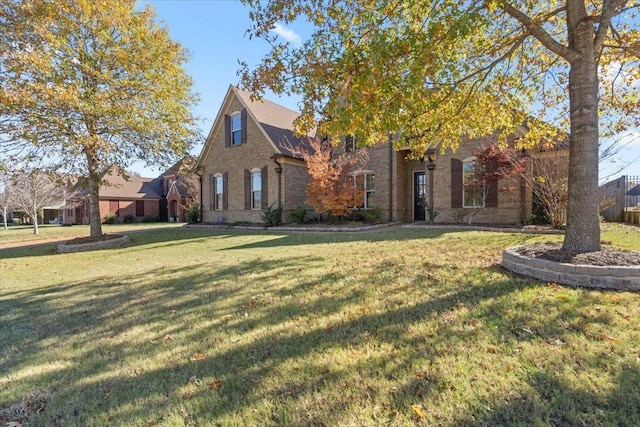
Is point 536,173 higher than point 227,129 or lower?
lower

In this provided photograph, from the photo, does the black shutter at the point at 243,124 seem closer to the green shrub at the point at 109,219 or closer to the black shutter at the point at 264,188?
the black shutter at the point at 264,188

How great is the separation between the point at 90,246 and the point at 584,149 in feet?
48.4

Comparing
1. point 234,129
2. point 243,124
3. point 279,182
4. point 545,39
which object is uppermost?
point 243,124

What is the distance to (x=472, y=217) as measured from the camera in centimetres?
1388

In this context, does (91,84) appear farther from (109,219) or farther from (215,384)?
(109,219)

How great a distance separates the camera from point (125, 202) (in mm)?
34656

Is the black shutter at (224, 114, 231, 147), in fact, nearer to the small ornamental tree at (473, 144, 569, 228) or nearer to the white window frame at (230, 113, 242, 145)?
the white window frame at (230, 113, 242, 145)

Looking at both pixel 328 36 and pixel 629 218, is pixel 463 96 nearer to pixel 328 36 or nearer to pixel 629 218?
pixel 328 36

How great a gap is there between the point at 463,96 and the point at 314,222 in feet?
34.4

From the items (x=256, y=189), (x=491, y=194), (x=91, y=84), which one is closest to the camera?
(x=91, y=84)

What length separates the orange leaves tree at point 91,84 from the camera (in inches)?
391

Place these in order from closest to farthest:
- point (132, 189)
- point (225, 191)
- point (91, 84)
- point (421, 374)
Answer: point (421, 374) < point (91, 84) < point (225, 191) < point (132, 189)

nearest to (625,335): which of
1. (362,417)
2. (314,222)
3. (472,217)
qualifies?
(362,417)

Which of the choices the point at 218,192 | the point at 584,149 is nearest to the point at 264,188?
the point at 218,192
